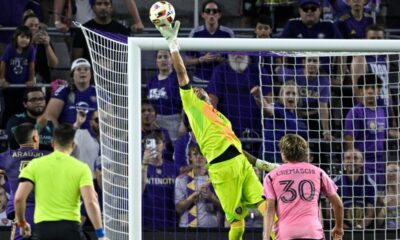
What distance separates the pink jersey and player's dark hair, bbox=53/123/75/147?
1.79m

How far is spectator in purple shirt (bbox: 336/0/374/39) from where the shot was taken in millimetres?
17672

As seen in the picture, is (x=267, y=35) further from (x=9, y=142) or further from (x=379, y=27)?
(x=9, y=142)

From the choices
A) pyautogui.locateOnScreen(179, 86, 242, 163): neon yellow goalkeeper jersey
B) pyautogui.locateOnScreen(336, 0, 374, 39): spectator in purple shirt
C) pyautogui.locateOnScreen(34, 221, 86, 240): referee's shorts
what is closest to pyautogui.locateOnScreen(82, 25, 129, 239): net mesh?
pyautogui.locateOnScreen(179, 86, 242, 163): neon yellow goalkeeper jersey

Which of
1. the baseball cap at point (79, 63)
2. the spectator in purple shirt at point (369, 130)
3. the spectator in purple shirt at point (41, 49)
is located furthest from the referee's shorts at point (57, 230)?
the spectator in purple shirt at point (41, 49)

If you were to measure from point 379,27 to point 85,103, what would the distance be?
3.84 meters

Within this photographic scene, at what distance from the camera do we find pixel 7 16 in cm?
1783

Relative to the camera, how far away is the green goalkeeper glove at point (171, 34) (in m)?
12.5

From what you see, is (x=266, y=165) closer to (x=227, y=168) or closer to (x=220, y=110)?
(x=227, y=168)

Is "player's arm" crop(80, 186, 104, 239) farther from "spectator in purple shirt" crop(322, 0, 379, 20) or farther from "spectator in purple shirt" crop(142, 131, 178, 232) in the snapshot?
"spectator in purple shirt" crop(322, 0, 379, 20)

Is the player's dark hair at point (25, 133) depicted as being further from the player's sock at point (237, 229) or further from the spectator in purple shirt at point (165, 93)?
the spectator in purple shirt at point (165, 93)

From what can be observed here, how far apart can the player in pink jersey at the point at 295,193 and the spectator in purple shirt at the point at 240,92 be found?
4241 mm

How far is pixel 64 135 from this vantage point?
38.7 ft

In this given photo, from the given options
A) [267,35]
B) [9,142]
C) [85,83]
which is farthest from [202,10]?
[9,142]

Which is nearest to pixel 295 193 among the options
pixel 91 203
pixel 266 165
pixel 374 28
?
pixel 91 203
